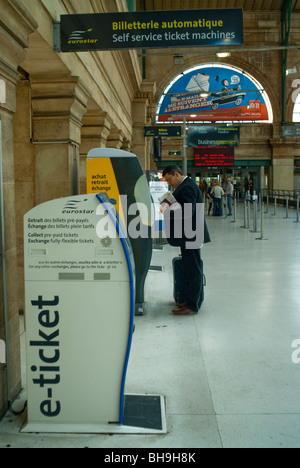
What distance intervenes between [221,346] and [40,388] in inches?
74.5

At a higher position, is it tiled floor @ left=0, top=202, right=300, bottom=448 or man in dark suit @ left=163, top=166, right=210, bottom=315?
man in dark suit @ left=163, top=166, right=210, bottom=315

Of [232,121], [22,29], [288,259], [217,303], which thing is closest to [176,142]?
[232,121]

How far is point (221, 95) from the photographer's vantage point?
26.3 m

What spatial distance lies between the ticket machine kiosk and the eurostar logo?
1286 millimetres

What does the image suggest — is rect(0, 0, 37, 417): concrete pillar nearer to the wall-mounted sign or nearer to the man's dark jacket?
the wall-mounted sign

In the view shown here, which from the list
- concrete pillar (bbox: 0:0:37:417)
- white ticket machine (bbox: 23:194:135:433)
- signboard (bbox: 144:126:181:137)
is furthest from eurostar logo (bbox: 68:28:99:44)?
signboard (bbox: 144:126:181:137)

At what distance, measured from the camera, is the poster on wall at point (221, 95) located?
2631 cm

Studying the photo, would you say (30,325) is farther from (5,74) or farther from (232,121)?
(232,121)

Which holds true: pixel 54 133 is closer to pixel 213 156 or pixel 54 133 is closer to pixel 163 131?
pixel 163 131

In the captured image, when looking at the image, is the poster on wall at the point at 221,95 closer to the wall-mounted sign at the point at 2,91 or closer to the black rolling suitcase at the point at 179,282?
the black rolling suitcase at the point at 179,282

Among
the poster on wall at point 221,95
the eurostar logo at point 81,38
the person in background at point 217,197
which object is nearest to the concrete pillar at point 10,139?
the eurostar logo at point 81,38

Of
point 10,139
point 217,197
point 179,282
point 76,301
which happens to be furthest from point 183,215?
point 217,197

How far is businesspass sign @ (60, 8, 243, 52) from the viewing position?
3.94 meters

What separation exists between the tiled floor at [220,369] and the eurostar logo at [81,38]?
8.93 ft
